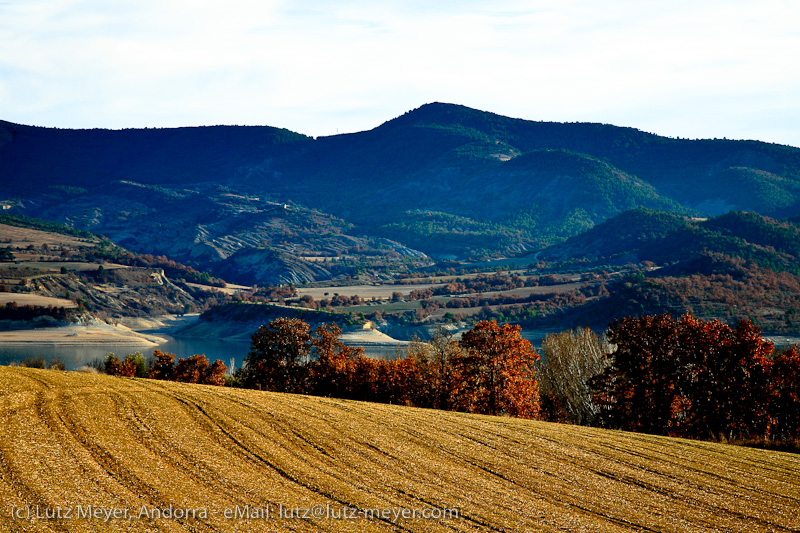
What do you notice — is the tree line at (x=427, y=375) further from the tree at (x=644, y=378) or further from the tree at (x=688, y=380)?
the tree at (x=688, y=380)

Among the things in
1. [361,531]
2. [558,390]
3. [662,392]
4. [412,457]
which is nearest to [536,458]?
[412,457]

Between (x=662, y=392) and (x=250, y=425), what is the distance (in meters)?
26.7

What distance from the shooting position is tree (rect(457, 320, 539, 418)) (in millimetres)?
44812

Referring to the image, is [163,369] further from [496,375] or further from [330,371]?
[496,375]

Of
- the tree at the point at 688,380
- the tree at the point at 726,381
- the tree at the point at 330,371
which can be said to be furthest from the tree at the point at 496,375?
the tree at the point at 726,381

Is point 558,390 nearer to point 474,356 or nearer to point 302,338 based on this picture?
point 474,356

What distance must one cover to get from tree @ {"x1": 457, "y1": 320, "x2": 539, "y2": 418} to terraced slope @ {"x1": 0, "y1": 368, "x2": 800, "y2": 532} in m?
11.6

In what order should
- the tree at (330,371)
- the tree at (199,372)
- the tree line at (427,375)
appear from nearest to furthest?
the tree line at (427,375)
the tree at (330,371)
the tree at (199,372)

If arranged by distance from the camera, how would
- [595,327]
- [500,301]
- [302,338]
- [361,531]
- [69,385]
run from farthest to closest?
[500,301], [595,327], [302,338], [69,385], [361,531]

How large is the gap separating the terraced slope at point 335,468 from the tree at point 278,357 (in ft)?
66.8

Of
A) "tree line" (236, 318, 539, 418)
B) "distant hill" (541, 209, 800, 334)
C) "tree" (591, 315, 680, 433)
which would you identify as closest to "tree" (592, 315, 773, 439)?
"tree" (591, 315, 680, 433)

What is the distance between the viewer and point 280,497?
66.6 ft

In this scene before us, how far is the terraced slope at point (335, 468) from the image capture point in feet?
62.6

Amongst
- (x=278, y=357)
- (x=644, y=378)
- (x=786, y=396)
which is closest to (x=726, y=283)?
(x=786, y=396)
